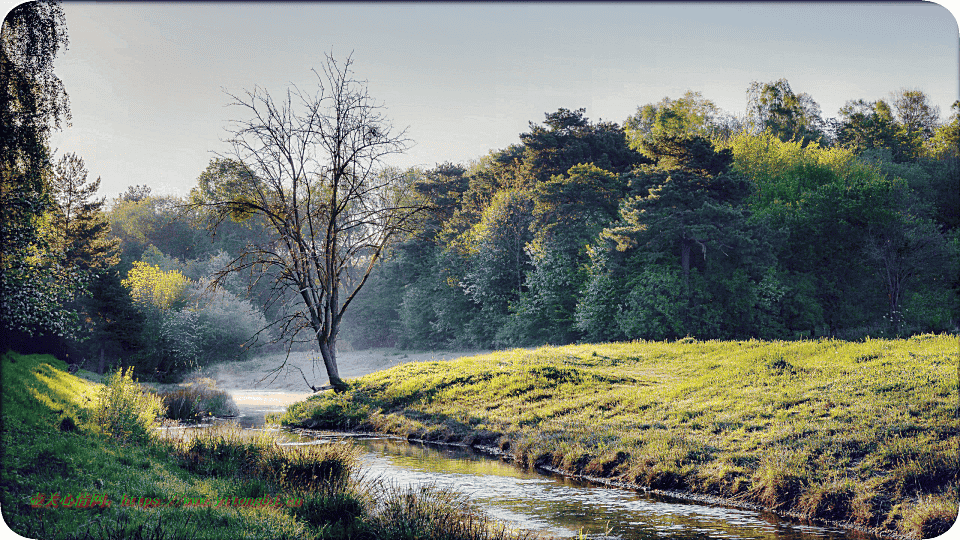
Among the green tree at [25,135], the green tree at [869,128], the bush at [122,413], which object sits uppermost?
the green tree at [869,128]

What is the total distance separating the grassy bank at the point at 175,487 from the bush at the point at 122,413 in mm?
57

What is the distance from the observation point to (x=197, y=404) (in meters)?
24.8

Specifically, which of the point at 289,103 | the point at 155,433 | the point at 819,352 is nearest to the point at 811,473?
the point at 819,352

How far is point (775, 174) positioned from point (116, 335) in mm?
43295

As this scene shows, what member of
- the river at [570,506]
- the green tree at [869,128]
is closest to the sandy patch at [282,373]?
the river at [570,506]

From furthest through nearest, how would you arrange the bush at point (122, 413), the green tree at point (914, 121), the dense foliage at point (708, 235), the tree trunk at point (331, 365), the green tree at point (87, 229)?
the dense foliage at point (708, 235) → the green tree at point (914, 121) → the green tree at point (87, 229) → the tree trunk at point (331, 365) → the bush at point (122, 413)

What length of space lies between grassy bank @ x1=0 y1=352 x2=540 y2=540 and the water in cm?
129

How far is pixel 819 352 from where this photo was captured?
770 inches

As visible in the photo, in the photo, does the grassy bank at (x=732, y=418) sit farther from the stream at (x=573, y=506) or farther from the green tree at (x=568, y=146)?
the green tree at (x=568, y=146)

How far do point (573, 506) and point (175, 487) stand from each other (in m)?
6.45

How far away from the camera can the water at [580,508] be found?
10.0m

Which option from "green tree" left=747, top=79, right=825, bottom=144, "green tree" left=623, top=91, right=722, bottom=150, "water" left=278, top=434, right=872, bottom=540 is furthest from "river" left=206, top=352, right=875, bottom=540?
"green tree" left=747, top=79, right=825, bottom=144

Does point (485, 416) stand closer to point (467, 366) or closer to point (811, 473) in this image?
point (467, 366)

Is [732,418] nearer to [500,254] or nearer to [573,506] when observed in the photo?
[573,506]
